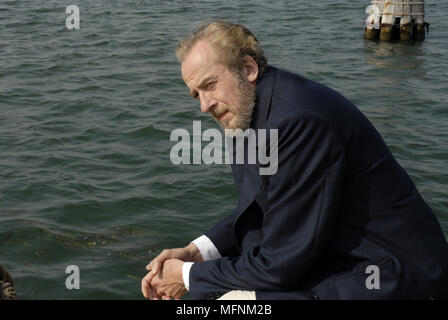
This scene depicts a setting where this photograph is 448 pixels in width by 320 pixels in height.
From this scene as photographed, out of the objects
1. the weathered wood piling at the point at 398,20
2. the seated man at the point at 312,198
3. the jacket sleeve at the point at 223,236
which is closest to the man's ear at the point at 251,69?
the seated man at the point at 312,198

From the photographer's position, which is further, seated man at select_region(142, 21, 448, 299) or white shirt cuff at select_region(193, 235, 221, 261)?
white shirt cuff at select_region(193, 235, 221, 261)

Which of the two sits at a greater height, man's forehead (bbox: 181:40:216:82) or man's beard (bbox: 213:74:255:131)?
man's forehead (bbox: 181:40:216:82)

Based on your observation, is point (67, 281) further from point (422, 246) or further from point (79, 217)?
point (422, 246)

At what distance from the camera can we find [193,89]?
11.3 ft

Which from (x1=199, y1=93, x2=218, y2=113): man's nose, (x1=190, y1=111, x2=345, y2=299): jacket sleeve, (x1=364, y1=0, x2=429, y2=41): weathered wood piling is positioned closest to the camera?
(x1=190, y1=111, x2=345, y2=299): jacket sleeve

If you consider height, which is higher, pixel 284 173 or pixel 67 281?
pixel 284 173

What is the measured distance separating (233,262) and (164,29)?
1208cm

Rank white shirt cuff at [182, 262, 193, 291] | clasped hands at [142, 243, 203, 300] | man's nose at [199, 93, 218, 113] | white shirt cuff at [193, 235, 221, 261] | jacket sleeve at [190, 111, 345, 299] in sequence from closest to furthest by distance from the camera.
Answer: jacket sleeve at [190, 111, 345, 299]
man's nose at [199, 93, 218, 113]
white shirt cuff at [182, 262, 193, 291]
clasped hands at [142, 243, 203, 300]
white shirt cuff at [193, 235, 221, 261]

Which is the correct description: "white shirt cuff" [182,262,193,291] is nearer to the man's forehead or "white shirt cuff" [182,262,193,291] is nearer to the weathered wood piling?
the man's forehead

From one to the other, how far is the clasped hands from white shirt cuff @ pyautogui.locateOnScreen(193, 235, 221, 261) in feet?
0.45

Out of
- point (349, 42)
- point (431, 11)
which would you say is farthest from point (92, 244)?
point (431, 11)

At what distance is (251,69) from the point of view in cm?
336

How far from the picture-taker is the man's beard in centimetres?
333

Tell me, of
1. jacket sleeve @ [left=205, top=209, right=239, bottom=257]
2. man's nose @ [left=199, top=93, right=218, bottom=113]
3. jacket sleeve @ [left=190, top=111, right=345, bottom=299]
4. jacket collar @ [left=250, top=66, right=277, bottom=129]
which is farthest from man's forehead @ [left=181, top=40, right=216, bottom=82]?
jacket sleeve @ [left=205, top=209, right=239, bottom=257]
